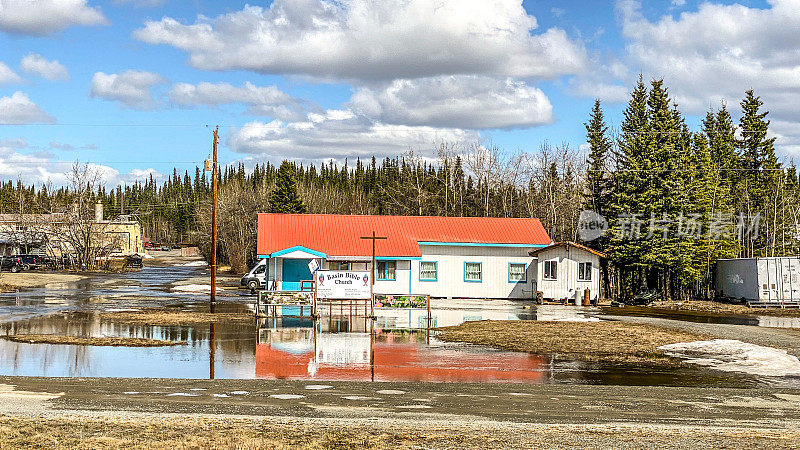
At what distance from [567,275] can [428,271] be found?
8131 millimetres

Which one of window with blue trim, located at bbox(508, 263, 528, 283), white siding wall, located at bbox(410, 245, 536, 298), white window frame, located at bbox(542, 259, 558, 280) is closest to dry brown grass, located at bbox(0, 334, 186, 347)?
white siding wall, located at bbox(410, 245, 536, 298)

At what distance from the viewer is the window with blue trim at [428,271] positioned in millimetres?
43094

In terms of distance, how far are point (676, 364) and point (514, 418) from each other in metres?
9.30

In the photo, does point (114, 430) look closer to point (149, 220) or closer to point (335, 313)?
point (335, 313)

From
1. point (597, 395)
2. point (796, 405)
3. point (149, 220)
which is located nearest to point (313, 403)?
point (597, 395)

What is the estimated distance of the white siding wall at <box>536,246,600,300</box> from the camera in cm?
4244

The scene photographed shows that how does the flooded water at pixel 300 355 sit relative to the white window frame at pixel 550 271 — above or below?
below

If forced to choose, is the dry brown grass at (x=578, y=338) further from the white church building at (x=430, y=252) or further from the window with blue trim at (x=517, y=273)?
the window with blue trim at (x=517, y=273)

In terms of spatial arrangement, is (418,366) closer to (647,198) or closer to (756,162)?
(647,198)

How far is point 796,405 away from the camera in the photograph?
539 inches

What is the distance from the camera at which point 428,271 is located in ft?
142

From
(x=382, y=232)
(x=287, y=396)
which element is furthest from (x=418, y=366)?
(x=382, y=232)

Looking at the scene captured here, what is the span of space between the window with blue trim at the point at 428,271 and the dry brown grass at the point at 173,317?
1497 cm

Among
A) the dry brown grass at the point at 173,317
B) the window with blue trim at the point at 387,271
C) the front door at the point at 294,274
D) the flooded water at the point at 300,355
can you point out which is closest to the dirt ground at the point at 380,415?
the flooded water at the point at 300,355
